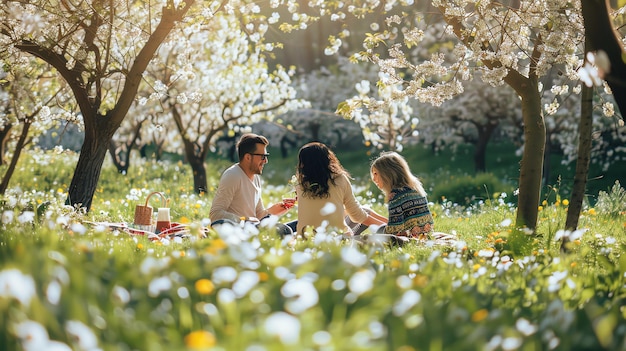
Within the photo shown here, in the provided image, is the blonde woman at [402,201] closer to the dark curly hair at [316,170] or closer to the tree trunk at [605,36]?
the dark curly hair at [316,170]

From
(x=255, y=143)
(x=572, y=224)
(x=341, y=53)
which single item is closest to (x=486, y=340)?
(x=572, y=224)

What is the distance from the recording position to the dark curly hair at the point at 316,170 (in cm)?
650

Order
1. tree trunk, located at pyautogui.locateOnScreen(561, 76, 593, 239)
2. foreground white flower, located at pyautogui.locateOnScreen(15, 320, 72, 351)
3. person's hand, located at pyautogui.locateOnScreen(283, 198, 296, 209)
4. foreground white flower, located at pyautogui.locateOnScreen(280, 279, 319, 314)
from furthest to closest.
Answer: person's hand, located at pyautogui.locateOnScreen(283, 198, 296, 209) → tree trunk, located at pyautogui.locateOnScreen(561, 76, 593, 239) → foreground white flower, located at pyautogui.locateOnScreen(280, 279, 319, 314) → foreground white flower, located at pyautogui.locateOnScreen(15, 320, 72, 351)

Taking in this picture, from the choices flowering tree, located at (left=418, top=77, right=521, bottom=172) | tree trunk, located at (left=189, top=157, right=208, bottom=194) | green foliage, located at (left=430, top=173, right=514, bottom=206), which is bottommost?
green foliage, located at (left=430, top=173, right=514, bottom=206)

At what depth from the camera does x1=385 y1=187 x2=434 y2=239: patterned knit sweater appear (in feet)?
21.9

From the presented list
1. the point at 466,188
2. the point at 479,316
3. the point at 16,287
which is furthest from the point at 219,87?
the point at 16,287

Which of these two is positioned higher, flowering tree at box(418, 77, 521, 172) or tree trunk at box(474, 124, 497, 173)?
flowering tree at box(418, 77, 521, 172)

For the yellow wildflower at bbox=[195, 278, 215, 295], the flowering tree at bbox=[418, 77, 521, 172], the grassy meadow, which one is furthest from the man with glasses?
the flowering tree at bbox=[418, 77, 521, 172]

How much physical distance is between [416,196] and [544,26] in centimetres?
200

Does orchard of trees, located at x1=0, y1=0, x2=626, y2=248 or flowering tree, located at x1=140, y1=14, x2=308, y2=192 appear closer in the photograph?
orchard of trees, located at x1=0, y1=0, x2=626, y2=248

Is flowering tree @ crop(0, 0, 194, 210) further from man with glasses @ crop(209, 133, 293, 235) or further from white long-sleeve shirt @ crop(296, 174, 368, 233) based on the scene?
white long-sleeve shirt @ crop(296, 174, 368, 233)

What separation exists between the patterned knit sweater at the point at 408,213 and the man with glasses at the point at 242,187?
3.66 feet

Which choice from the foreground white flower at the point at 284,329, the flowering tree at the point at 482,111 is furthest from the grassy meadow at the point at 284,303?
the flowering tree at the point at 482,111

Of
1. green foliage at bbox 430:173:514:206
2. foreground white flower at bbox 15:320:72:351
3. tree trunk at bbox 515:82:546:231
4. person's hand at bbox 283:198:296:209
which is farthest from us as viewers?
green foliage at bbox 430:173:514:206
